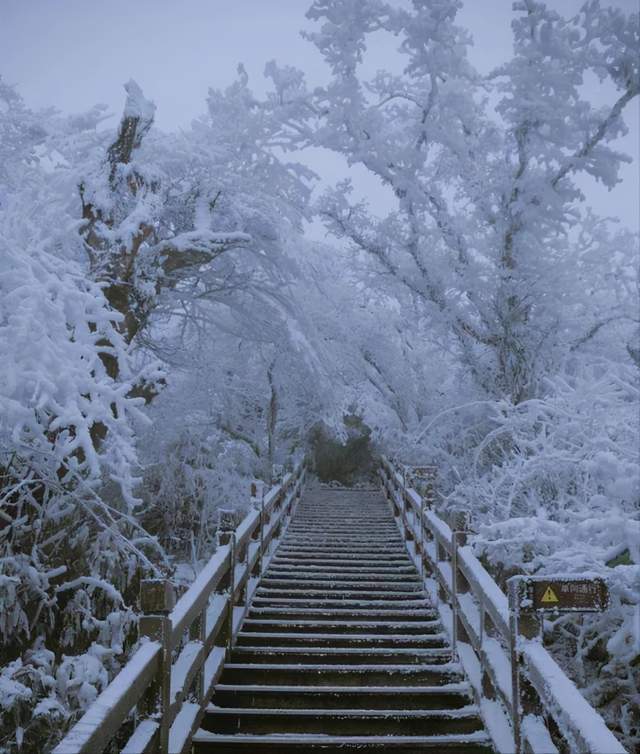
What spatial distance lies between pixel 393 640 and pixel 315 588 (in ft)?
6.80

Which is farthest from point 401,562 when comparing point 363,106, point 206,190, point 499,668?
point 363,106

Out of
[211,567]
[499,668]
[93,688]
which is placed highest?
[211,567]

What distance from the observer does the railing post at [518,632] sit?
10.8ft

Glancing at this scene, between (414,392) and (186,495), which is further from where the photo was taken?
(414,392)

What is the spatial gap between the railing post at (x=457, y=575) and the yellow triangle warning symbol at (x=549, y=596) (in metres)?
2.25

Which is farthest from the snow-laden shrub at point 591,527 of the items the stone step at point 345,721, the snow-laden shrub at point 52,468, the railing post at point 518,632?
the snow-laden shrub at point 52,468

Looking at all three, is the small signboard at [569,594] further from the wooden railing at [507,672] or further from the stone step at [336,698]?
the stone step at [336,698]

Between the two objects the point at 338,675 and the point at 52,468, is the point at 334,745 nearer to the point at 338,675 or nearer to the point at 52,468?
the point at 338,675

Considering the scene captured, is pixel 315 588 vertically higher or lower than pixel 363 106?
lower

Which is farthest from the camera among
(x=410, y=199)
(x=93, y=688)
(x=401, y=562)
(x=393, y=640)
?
(x=410, y=199)

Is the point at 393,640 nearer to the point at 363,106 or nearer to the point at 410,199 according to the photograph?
the point at 410,199

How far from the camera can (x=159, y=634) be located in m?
3.28

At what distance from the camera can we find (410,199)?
12.6 metres

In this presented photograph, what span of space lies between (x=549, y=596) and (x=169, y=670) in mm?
2162
